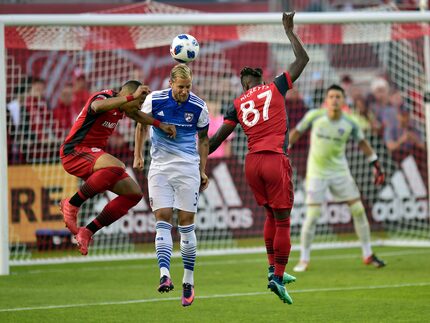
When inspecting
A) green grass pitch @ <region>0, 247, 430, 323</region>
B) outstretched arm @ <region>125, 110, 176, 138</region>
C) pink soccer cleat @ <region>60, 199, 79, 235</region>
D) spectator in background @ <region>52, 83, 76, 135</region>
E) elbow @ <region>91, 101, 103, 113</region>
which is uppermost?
elbow @ <region>91, 101, 103, 113</region>

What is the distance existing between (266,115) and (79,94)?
8.05 metres

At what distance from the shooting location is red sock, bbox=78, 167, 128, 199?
1229cm

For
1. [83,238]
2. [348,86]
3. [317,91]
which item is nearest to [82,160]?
[83,238]

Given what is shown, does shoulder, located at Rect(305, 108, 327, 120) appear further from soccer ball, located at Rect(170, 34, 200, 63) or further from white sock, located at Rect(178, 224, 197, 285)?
white sock, located at Rect(178, 224, 197, 285)

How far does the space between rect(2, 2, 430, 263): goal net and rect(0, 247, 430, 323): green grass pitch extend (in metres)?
1.22

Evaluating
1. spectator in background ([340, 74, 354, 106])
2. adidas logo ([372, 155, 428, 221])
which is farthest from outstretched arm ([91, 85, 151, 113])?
spectator in background ([340, 74, 354, 106])

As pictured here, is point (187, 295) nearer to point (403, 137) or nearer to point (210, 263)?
point (210, 263)

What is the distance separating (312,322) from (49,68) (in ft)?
35.3

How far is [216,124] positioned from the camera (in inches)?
799

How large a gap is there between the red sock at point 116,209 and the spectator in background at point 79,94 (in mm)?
7151

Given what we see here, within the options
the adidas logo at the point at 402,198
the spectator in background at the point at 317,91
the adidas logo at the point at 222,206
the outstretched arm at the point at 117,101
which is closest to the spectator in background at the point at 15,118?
the adidas logo at the point at 222,206

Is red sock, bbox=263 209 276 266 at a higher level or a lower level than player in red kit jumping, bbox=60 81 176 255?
lower

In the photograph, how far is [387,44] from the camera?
21.7m

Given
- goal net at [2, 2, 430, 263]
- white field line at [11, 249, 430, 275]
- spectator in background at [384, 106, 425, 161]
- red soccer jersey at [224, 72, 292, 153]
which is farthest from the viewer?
spectator in background at [384, 106, 425, 161]
